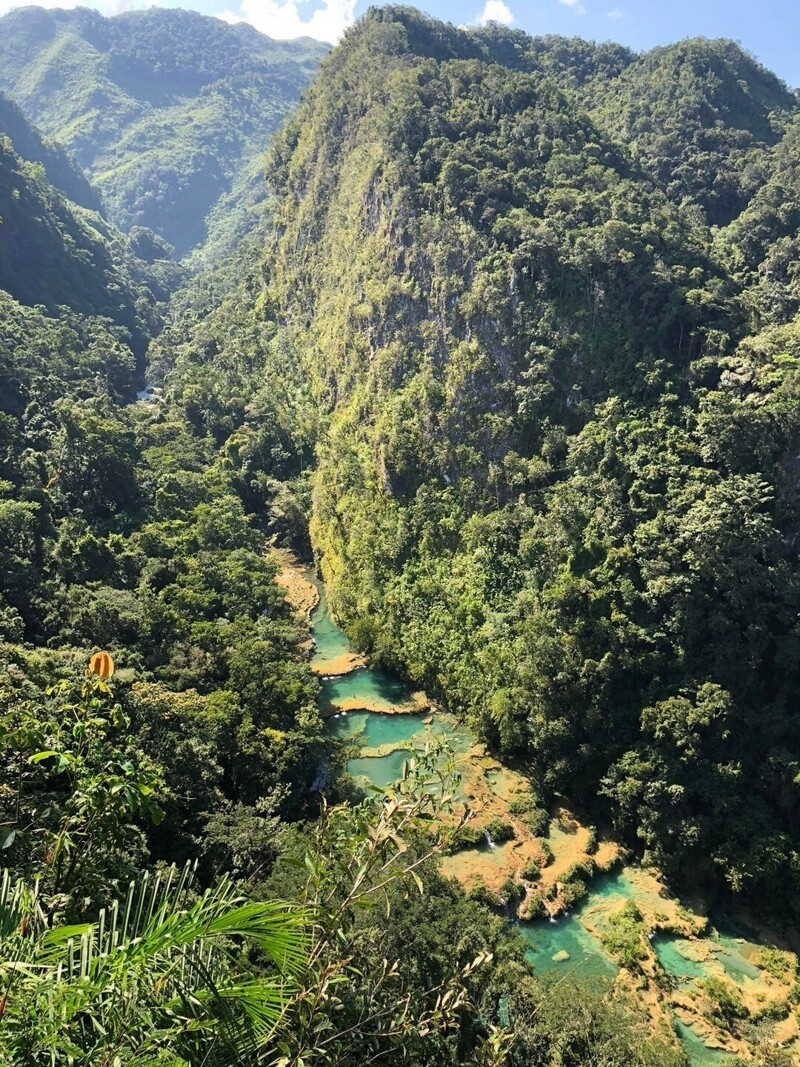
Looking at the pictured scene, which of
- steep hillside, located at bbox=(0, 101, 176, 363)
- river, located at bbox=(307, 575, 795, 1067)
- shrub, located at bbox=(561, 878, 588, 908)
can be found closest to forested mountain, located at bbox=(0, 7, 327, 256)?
steep hillside, located at bbox=(0, 101, 176, 363)

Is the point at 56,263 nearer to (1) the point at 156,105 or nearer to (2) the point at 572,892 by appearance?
(2) the point at 572,892

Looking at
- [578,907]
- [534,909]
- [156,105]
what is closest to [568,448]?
[578,907]

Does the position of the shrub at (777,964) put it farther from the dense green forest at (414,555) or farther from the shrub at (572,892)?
the shrub at (572,892)

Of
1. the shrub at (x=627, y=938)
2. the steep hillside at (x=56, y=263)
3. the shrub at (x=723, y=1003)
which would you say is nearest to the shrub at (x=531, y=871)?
the shrub at (x=627, y=938)

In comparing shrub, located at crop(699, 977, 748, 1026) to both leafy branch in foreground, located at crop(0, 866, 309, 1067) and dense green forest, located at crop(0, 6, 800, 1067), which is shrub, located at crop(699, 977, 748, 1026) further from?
leafy branch in foreground, located at crop(0, 866, 309, 1067)

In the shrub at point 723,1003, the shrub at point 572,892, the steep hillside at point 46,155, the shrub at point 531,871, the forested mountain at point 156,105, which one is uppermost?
the forested mountain at point 156,105

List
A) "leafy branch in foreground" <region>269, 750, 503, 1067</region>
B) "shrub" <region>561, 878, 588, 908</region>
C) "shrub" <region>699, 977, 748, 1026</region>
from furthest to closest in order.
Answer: "shrub" <region>561, 878, 588, 908</region> → "shrub" <region>699, 977, 748, 1026</region> → "leafy branch in foreground" <region>269, 750, 503, 1067</region>
